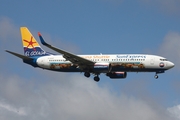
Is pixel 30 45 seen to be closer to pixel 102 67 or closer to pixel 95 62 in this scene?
pixel 95 62

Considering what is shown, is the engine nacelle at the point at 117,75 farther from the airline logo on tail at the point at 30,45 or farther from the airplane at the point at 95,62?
the airline logo on tail at the point at 30,45

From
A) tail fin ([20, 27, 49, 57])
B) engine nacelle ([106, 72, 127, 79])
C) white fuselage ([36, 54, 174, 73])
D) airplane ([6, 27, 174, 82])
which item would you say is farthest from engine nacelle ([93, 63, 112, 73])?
tail fin ([20, 27, 49, 57])

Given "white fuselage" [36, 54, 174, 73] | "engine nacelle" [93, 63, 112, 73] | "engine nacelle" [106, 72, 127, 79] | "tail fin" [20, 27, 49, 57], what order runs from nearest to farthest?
1. "white fuselage" [36, 54, 174, 73]
2. "engine nacelle" [93, 63, 112, 73]
3. "engine nacelle" [106, 72, 127, 79]
4. "tail fin" [20, 27, 49, 57]

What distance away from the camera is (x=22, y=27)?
124312 mm

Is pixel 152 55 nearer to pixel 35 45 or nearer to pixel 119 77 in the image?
pixel 119 77

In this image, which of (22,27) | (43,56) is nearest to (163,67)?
(43,56)

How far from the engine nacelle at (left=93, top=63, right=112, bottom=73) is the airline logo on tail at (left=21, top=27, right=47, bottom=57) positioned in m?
14.3

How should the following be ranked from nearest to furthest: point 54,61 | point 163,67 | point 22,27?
point 163,67 → point 54,61 → point 22,27

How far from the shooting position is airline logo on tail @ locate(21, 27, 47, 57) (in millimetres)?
118812

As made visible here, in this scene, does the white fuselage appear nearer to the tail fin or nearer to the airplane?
the airplane

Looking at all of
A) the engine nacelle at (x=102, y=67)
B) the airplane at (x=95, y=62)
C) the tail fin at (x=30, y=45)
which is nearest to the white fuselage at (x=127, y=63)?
the airplane at (x=95, y=62)

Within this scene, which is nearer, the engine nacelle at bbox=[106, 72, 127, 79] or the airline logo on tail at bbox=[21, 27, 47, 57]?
the engine nacelle at bbox=[106, 72, 127, 79]

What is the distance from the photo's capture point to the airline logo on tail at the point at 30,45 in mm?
118812

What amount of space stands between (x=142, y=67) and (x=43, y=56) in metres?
22.8
